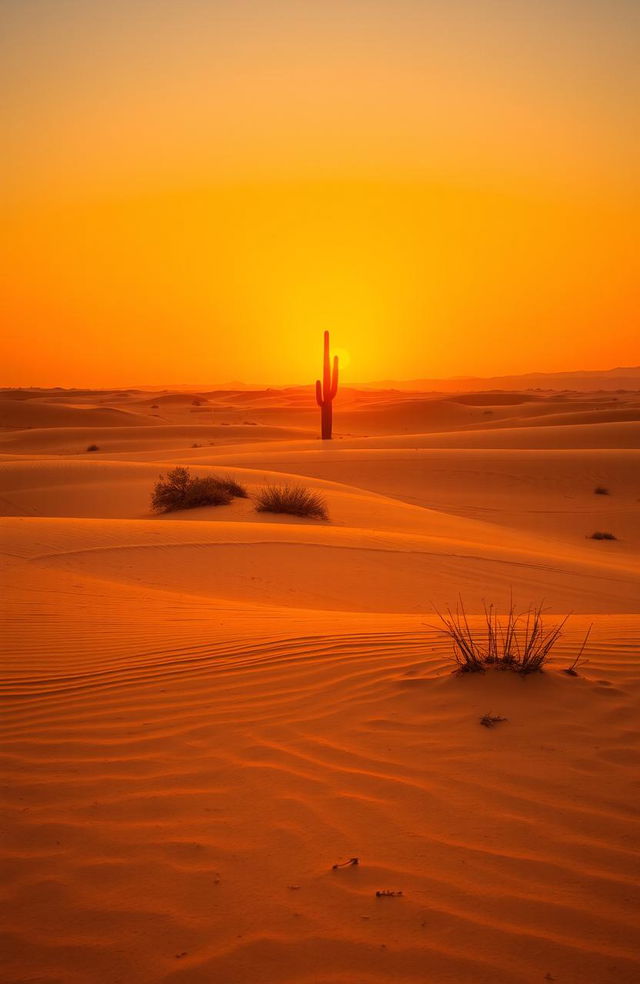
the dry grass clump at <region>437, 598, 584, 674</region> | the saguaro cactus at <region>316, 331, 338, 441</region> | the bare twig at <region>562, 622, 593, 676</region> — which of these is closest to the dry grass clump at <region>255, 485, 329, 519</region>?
the dry grass clump at <region>437, 598, 584, 674</region>

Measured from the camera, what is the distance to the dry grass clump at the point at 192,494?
14750 millimetres

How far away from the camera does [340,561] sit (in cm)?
1026

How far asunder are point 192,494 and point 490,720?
11257mm

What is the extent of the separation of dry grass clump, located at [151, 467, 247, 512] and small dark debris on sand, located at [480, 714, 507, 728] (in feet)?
35.7

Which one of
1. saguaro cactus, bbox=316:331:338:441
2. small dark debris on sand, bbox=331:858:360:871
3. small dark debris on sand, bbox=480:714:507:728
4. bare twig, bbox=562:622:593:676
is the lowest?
small dark debris on sand, bbox=331:858:360:871

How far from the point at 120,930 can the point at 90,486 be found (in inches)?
658

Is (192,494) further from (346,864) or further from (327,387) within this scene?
(327,387)

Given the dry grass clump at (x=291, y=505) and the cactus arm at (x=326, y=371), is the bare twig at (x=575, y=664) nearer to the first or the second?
the dry grass clump at (x=291, y=505)

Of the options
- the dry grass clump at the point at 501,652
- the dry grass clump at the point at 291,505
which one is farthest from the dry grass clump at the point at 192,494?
the dry grass clump at the point at 501,652

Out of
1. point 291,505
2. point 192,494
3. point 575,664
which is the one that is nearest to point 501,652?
point 575,664

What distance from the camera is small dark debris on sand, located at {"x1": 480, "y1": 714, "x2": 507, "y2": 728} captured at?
4160mm

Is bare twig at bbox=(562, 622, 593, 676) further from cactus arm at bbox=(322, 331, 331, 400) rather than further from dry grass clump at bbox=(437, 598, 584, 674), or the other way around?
cactus arm at bbox=(322, 331, 331, 400)

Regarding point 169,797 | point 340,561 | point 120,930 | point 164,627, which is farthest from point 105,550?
point 120,930

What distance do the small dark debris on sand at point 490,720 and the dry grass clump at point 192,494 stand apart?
35.7 feet
